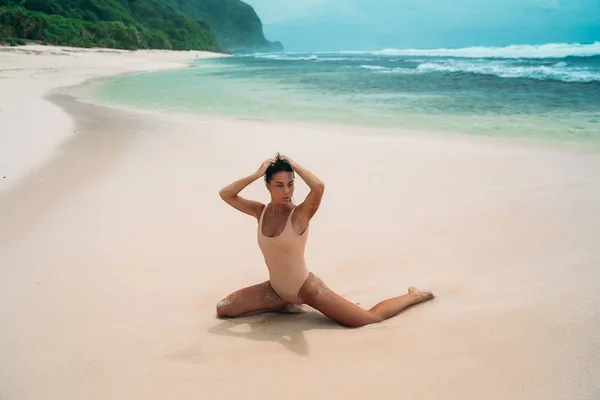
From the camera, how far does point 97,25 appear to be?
5775 centimetres

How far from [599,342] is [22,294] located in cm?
397

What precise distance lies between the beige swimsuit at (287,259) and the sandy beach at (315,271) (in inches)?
10.3

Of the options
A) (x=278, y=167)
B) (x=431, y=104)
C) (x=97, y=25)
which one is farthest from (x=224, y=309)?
(x=97, y=25)

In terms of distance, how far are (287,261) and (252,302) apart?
442 millimetres

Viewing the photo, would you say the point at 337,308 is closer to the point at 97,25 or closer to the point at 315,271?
the point at 315,271

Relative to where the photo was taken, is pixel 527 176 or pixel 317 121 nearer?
pixel 527 176

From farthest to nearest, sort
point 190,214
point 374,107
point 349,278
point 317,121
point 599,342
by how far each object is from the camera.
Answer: point 374,107 < point 317,121 < point 190,214 < point 349,278 < point 599,342

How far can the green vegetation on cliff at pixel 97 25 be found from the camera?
42.0 meters

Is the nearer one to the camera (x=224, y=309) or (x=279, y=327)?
(x=279, y=327)

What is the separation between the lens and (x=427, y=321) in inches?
120

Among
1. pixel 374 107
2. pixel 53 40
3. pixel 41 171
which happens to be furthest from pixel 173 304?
pixel 53 40

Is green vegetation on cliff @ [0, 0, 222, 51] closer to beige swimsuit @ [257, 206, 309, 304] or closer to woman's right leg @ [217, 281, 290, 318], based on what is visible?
woman's right leg @ [217, 281, 290, 318]

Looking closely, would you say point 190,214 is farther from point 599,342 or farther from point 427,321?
point 599,342

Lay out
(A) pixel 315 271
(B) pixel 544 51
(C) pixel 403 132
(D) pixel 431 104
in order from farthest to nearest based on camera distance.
→ 1. (B) pixel 544 51
2. (D) pixel 431 104
3. (C) pixel 403 132
4. (A) pixel 315 271
